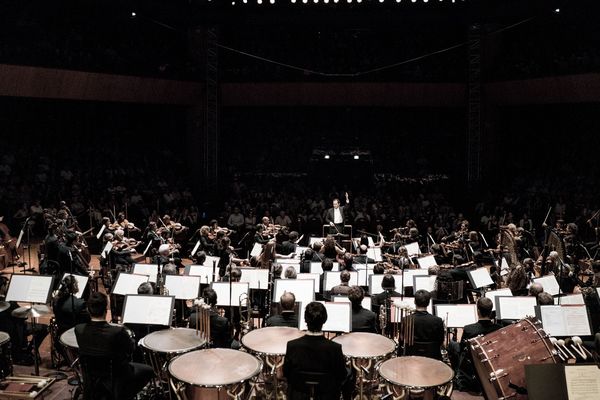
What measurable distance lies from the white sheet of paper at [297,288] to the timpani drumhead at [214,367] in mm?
2183

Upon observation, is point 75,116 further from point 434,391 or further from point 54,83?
point 434,391

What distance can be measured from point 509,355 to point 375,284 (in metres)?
3.45

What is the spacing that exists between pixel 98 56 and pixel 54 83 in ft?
7.53

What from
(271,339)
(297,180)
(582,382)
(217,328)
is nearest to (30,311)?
(217,328)

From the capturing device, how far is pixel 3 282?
8.21 m

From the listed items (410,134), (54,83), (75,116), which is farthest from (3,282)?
(410,134)

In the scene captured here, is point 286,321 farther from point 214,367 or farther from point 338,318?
point 214,367

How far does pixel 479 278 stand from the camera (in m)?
9.16

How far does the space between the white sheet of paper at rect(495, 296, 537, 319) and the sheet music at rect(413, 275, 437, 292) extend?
1.43 m

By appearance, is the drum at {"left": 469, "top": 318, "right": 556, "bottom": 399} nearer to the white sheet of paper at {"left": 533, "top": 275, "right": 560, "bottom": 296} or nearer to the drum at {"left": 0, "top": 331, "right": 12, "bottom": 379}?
the white sheet of paper at {"left": 533, "top": 275, "right": 560, "bottom": 296}

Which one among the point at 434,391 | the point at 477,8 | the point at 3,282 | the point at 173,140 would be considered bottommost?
the point at 434,391

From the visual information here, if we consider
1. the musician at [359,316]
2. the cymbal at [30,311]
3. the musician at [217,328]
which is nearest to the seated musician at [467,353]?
the musician at [359,316]

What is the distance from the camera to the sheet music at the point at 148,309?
6.51 meters

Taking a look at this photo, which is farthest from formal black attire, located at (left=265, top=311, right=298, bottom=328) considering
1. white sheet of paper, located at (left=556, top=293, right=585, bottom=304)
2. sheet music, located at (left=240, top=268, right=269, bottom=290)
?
white sheet of paper, located at (left=556, top=293, right=585, bottom=304)
